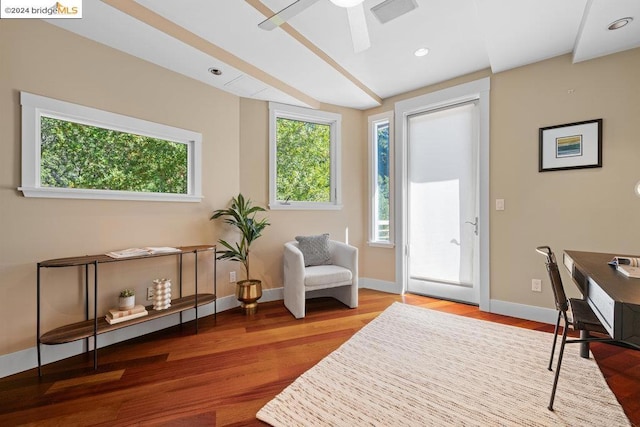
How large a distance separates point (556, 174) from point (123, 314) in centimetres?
405

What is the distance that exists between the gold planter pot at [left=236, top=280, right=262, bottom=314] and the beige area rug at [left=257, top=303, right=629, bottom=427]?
118 cm

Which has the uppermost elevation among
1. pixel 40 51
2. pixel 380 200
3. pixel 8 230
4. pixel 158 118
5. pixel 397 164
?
pixel 40 51

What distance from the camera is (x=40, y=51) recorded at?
1955mm

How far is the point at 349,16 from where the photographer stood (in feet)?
5.32

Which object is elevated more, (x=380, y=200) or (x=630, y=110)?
(x=630, y=110)

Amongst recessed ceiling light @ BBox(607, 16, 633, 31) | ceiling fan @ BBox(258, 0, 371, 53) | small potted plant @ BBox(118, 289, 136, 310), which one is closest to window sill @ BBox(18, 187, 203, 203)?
small potted plant @ BBox(118, 289, 136, 310)

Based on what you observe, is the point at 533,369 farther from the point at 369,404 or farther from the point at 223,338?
the point at 223,338

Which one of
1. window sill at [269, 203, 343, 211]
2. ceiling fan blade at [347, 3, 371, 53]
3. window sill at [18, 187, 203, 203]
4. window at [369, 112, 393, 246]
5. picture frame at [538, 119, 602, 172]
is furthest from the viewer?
window at [369, 112, 393, 246]

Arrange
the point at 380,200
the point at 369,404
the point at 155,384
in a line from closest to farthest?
the point at 369,404 < the point at 155,384 < the point at 380,200

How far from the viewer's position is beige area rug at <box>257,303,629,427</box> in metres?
1.44

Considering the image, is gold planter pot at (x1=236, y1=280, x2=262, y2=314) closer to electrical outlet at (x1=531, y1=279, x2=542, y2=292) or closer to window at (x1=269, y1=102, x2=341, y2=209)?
window at (x1=269, y1=102, x2=341, y2=209)

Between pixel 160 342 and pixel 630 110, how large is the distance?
177 inches

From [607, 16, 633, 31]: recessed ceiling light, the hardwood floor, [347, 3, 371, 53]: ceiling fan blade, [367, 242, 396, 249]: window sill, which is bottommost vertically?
the hardwood floor

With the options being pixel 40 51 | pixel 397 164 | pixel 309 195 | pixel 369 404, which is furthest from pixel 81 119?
pixel 397 164
